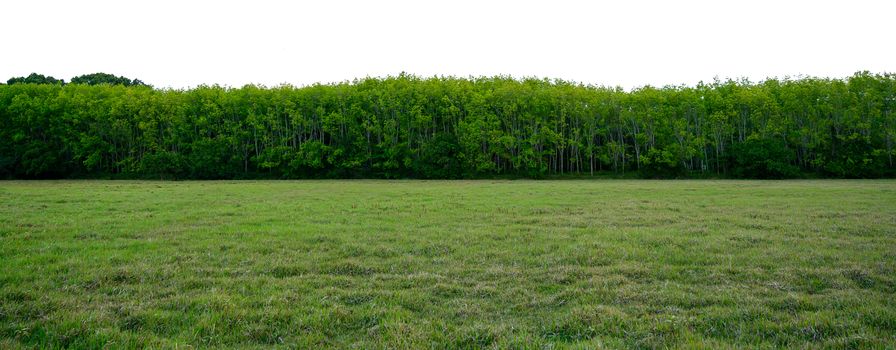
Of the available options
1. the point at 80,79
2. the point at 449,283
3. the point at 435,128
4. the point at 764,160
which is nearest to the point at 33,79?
the point at 80,79

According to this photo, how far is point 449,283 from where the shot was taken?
8125 millimetres

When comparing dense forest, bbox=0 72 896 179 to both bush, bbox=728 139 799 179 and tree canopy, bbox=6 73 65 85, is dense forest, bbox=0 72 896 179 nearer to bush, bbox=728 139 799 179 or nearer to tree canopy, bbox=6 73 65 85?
bush, bbox=728 139 799 179

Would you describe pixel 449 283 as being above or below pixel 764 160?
below

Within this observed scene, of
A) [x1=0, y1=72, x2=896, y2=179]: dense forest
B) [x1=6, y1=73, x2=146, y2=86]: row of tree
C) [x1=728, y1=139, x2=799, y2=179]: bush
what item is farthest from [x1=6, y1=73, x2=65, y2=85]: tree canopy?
[x1=728, y1=139, x2=799, y2=179]: bush

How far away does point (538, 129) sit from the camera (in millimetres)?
65438

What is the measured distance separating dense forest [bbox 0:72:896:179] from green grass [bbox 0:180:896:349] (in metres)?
46.9

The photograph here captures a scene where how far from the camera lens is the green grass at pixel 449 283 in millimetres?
5762

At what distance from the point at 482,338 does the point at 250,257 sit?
6.27 m

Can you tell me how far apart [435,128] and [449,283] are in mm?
59413

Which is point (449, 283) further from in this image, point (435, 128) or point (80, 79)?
point (80, 79)

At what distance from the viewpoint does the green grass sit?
5.76m

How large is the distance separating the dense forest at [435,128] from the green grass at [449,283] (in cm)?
4693

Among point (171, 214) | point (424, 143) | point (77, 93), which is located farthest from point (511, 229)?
point (77, 93)

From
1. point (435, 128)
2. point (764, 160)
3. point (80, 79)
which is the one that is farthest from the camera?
point (80, 79)
